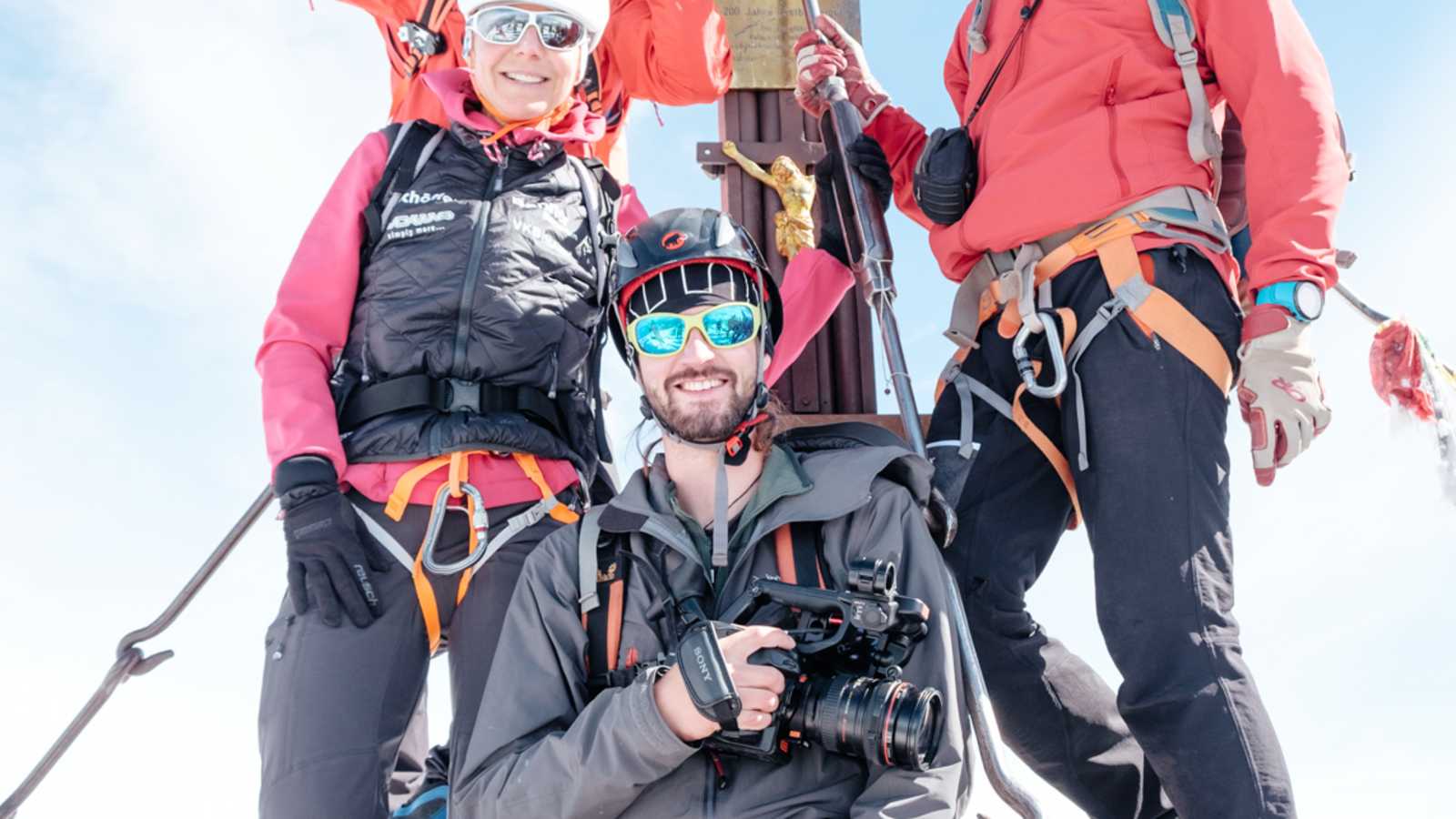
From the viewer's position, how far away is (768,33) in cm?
646

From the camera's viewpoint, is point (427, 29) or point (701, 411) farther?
point (427, 29)

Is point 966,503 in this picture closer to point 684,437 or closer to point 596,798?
point 684,437

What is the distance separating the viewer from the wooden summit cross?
596cm

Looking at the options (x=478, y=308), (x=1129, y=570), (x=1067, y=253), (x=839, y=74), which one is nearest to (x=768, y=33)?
(x=839, y=74)

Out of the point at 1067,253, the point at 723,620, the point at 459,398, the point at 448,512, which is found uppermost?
the point at 1067,253

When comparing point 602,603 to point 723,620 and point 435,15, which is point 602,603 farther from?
point 435,15

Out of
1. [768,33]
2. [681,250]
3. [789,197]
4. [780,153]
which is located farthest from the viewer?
[768,33]

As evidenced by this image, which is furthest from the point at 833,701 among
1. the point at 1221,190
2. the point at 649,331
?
the point at 1221,190

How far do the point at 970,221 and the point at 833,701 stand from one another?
205 centimetres

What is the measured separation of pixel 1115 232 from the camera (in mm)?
4363

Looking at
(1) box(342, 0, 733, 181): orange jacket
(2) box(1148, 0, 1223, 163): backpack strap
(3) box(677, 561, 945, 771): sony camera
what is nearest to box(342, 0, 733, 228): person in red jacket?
(1) box(342, 0, 733, 181): orange jacket

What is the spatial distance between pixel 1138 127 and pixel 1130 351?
0.79 m

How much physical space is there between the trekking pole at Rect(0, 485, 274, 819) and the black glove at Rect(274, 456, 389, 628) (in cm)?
104

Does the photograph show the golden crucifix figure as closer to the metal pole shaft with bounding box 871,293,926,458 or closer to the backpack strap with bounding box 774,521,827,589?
the metal pole shaft with bounding box 871,293,926,458
